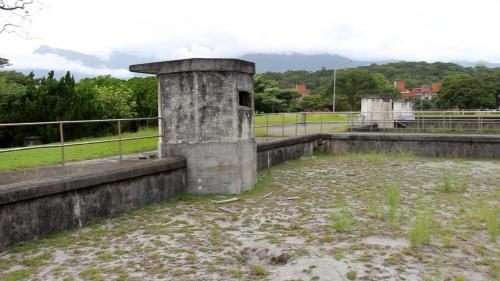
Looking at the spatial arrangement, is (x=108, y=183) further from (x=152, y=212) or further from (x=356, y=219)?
(x=356, y=219)

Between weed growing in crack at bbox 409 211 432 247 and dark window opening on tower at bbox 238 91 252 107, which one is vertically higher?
dark window opening on tower at bbox 238 91 252 107

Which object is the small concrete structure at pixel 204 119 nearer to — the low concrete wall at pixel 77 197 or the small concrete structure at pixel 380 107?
the low concrete wall at pixel 77 197

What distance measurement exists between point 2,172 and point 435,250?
282 inches

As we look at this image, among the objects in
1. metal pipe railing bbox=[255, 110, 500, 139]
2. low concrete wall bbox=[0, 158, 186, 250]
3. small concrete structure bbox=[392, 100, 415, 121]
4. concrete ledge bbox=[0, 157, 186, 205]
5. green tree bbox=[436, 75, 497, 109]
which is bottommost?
low concrete wall bbox=[0, 158, 186, 250]

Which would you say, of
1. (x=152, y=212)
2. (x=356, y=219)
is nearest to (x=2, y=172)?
(x=152, y=212)

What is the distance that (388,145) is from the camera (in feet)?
53.3

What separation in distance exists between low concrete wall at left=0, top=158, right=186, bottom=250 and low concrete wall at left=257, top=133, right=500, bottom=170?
508cm

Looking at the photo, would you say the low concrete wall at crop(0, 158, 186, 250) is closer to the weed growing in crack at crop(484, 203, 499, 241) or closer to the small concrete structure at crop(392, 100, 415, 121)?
the weed growing in crack at crop(484, 203, 499, 241)

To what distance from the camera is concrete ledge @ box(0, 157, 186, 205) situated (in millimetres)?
5597

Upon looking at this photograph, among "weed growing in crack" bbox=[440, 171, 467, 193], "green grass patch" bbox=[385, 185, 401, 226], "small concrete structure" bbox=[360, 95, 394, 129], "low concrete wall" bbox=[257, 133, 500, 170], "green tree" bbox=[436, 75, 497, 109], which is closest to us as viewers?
"green grass patch" bbox=[385, 185, 401, 226]

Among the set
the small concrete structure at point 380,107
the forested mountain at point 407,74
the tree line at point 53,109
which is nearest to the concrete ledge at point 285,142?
the small concrete structure at point 380,107

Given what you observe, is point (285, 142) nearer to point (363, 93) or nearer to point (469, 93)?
point (469, 93)

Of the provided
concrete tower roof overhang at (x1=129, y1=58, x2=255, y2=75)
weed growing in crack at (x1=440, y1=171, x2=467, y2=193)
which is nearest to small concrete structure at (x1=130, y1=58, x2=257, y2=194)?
concrete tower roof overhang at (x1=129, y1=58, x2=255, y2=75)

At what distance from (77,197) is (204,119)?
3.15m
